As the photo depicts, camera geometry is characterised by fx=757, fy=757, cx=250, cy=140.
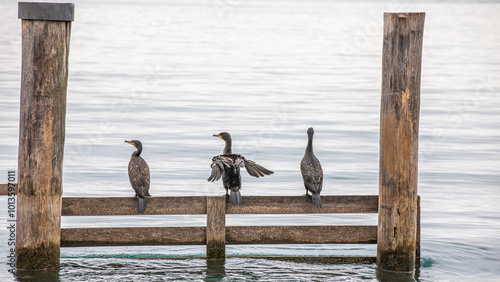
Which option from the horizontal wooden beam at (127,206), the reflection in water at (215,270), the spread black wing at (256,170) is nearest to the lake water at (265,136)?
the reflection in water at (215,270)

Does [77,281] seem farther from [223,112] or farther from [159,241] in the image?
[223,112]

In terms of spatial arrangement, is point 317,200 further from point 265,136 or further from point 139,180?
point 265,136

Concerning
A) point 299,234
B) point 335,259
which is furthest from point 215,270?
point 335,259

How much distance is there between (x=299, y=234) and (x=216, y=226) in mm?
894

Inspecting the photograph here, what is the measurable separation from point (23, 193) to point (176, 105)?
17468 millimetres

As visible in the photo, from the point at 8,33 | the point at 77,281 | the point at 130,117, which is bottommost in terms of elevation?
the point at 77,281

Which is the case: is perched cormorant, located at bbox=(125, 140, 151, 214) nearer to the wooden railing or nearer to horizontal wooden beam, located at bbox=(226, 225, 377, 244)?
the wooden railing

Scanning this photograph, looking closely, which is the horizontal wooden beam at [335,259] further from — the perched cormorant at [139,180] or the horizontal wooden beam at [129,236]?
the perched cormorant at [139,180]

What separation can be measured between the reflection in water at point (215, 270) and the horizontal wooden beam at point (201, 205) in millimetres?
603

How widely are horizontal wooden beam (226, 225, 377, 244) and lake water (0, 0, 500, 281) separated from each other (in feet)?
1.39

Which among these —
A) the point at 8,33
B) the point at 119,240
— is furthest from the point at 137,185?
the point at 8,33

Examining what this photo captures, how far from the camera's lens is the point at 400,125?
7500mm

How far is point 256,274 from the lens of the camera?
8.32 meters

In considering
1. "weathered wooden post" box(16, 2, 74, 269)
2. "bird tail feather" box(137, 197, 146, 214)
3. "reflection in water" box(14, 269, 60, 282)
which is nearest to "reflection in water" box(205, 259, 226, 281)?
"bird tail feather" box(137, 197, 146, 214)
